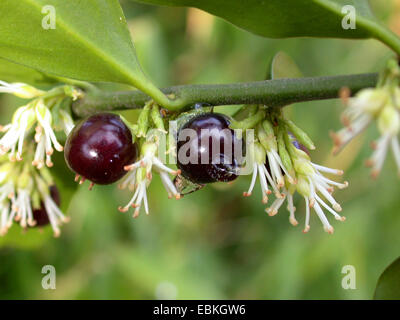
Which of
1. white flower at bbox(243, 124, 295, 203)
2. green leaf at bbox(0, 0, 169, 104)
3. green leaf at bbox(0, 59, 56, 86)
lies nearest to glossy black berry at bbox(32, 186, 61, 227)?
green leaf at bbox(0, 59, 56, 86)

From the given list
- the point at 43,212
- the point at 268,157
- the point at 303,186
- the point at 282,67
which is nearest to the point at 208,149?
the point at 268,157

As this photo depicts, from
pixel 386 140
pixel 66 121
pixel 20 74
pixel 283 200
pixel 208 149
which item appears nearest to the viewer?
pixel 386 140

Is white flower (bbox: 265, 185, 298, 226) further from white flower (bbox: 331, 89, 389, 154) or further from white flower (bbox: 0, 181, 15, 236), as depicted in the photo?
white flower (bbox: 0, 181, 15, 236)

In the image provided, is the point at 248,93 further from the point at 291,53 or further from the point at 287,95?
the point at 291,53

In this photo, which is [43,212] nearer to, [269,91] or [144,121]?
[144,121]
